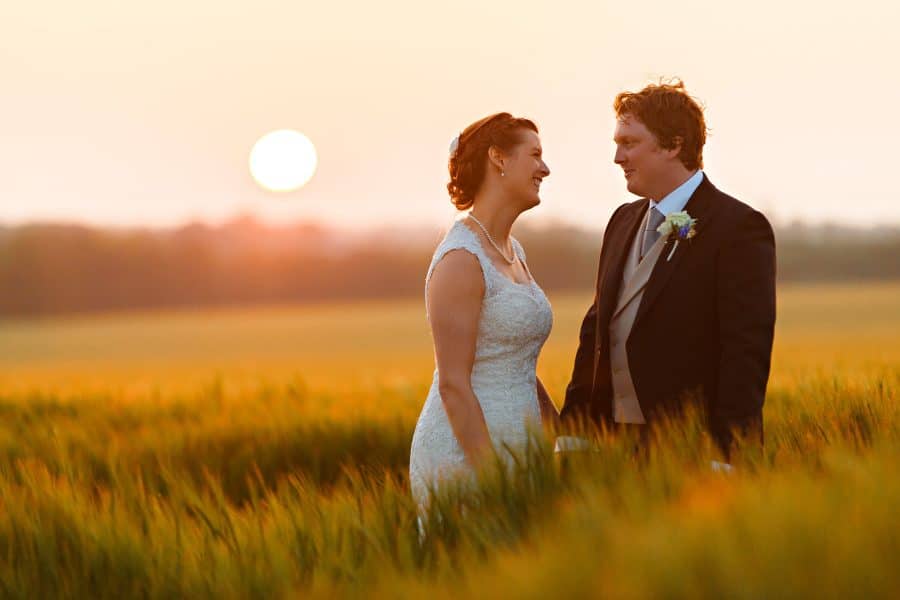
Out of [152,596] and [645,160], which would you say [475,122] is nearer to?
[645,160]

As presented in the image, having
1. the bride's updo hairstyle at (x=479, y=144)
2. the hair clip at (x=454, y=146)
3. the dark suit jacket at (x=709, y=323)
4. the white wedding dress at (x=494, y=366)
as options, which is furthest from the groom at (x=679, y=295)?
the hair clip at (x=454, y=146)

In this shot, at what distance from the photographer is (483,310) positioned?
Answer: 4.39 metres

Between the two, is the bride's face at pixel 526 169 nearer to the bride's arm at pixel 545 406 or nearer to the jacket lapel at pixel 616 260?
the jacket lapel at pixel 616 260

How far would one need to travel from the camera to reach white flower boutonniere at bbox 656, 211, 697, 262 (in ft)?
13.1

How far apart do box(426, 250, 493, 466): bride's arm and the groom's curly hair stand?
0.95m

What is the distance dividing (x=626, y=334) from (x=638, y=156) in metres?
0.71

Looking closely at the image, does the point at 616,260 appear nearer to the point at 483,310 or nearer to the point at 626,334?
the point at 626,334

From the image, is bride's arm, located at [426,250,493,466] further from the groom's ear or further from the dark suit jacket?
the groom's ear

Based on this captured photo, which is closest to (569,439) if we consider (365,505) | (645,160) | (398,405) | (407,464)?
(365,505)

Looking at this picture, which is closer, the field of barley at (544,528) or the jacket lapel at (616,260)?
the field of barley at (544,528)

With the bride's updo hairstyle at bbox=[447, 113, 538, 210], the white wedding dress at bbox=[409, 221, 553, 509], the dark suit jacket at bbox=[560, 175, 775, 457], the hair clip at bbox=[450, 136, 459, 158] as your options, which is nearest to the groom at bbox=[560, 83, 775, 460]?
the dark suit jacket at bbox=[560, 175, 775, 457]

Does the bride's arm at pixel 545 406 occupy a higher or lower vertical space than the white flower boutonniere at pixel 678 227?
lower

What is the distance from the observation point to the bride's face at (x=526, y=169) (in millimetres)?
4320

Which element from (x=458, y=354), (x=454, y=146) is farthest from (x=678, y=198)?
(x=458, y=354)
